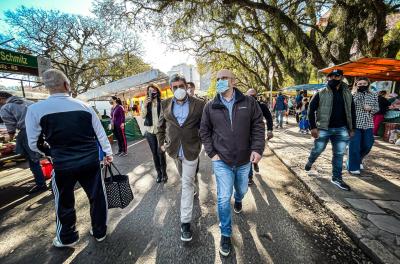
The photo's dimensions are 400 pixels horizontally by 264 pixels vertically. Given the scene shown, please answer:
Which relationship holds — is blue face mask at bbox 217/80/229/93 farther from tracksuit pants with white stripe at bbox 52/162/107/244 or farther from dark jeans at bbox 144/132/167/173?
dark jeans at bbox 144/132/167/173

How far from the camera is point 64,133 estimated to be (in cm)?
232

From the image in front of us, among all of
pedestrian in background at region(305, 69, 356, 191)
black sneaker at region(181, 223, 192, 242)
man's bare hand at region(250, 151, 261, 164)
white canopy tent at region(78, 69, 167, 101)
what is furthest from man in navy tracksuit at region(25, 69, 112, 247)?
white canopy tent at region(78, 69, 167, 101)

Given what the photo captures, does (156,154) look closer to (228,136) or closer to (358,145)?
(228,136)

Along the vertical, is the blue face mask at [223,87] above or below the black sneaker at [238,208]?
above

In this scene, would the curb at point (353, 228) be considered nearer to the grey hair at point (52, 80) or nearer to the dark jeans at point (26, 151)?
the grey hair at point (52, 80)

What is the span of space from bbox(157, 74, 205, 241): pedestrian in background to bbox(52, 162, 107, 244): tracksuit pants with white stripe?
→ 0.93 m

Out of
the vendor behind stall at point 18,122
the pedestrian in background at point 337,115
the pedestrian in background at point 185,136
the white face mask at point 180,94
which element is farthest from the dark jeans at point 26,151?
the pedestrian in background at point 337,115

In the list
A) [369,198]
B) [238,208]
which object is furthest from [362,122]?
[238,208]

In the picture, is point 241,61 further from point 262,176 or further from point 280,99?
point 262,176

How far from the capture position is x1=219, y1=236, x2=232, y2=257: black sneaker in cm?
237

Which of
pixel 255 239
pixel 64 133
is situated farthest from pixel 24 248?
pixel 255 239

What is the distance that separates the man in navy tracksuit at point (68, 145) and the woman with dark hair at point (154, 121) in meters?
1.95

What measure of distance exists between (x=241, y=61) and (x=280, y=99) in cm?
1727

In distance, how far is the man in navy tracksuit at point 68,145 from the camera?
2299 millimetres
